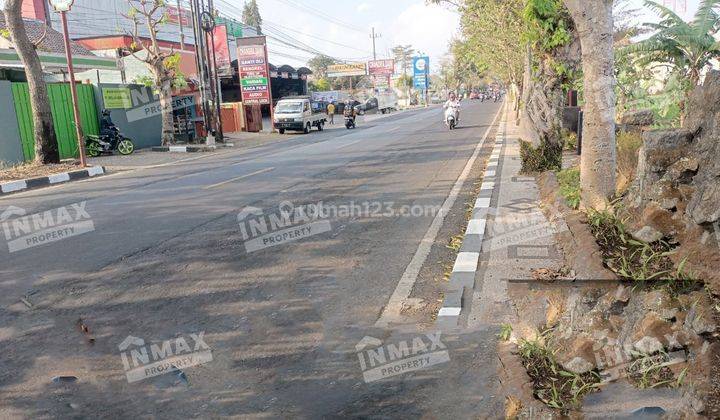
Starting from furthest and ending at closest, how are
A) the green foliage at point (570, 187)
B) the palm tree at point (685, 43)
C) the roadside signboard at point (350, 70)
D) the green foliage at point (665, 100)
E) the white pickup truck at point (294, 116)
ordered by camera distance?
the roadside signboard at point (350, 70)
the white pickup truck at point (294, 116)
the palm tree at point (685, 43)
the green foliage at point (665, 100)
the green foliage at point (570, 187)

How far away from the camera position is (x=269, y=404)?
11.5 ft

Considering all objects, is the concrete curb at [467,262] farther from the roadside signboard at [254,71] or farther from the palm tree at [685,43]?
the roadside signboard at [254,71]

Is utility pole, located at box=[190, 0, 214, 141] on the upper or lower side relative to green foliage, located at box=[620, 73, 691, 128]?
upper

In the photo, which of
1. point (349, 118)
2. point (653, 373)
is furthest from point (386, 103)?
point (653, 373)

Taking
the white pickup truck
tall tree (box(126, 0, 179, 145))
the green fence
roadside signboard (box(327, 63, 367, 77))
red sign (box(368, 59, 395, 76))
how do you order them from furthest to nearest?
1. red sign (box(368, 59, 395, 76))
2. roadside signboard (box(327, 63, 367, 77))
3. the white pickup truck
4. tall tree (box(126, 0, 179, 145))
5. the green fence

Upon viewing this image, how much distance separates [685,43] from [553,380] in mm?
12611

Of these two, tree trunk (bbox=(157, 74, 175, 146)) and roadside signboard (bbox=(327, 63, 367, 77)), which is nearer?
tree trunk (bbox=(157, 74, 175, 146))

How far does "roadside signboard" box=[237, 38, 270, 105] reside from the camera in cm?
3091

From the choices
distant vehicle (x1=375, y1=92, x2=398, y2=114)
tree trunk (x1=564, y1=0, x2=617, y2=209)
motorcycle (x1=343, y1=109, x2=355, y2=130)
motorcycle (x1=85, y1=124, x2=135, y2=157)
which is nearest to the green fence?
motorcycle (x1=85, y1=124, x2=135, y2=157)

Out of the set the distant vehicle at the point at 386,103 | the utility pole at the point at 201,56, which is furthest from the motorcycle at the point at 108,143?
the distant vehicle at the point at 386,103

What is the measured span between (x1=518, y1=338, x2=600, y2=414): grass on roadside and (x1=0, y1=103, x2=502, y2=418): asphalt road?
0.93ft

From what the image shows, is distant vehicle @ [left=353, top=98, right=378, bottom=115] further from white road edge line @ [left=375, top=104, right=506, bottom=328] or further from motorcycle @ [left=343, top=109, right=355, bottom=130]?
white road edge line @ [left=375, top=104, right=506, bottom=328]

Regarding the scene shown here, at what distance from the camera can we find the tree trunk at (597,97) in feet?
21.0

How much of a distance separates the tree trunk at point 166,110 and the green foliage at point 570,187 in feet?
60.0
